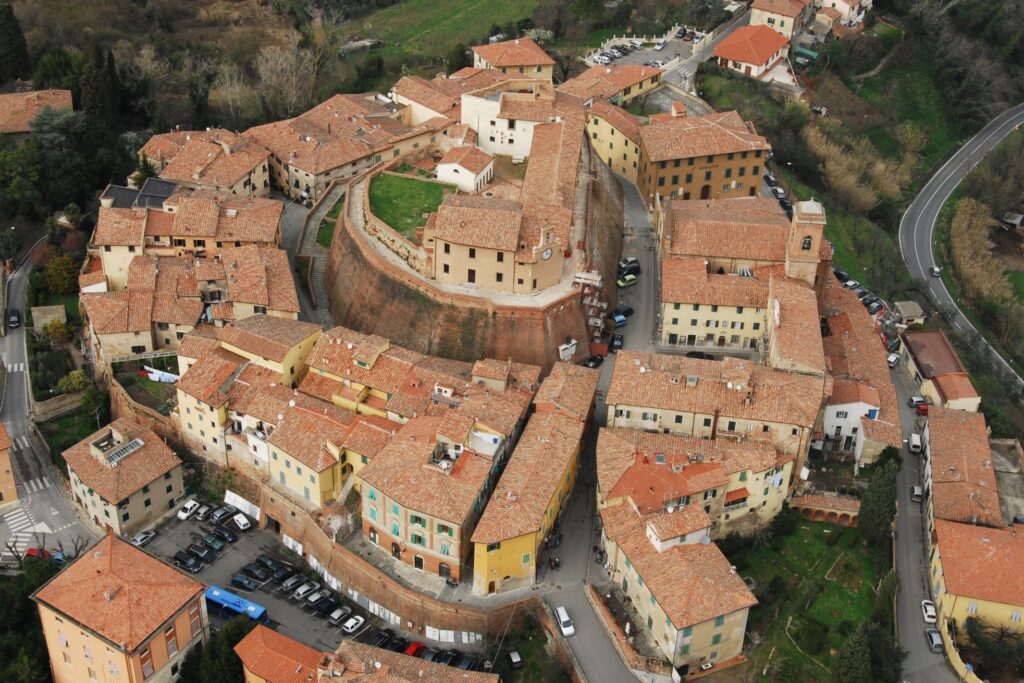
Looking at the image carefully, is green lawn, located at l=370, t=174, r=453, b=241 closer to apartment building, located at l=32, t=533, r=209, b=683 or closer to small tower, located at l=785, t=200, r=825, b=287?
small tower, located at l=785, t=200, r=825, b=287

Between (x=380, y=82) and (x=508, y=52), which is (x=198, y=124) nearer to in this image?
(x=380, y=82)

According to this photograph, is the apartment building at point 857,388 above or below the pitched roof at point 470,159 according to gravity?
below

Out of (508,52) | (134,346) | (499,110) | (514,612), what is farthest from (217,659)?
(508,52)

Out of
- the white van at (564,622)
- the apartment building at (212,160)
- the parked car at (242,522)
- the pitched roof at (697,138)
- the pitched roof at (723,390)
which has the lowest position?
the parked car at (242,522)

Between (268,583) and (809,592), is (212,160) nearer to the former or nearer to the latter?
(268,583)

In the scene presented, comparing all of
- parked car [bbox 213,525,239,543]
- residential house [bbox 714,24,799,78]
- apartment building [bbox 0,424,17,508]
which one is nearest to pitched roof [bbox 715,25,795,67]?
residential house [bbox 714,24,799,78]

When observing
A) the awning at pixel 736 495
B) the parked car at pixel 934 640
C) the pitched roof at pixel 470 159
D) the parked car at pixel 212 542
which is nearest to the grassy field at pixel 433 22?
the pitched roof at pixel 470 159

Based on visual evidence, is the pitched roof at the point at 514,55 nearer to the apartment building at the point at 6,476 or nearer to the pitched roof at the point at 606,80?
the pitched roof at the point at 606,80
